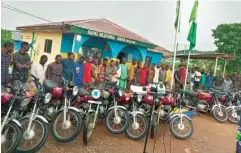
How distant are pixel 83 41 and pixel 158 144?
310 inches

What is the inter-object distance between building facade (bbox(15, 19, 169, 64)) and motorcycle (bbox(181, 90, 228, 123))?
5.43m

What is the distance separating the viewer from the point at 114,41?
45.1ft

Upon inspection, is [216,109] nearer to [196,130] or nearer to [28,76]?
[196,130]

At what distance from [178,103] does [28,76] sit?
368 cm

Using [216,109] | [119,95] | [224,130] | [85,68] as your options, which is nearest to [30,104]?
[119,95]

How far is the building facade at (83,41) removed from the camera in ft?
40.0

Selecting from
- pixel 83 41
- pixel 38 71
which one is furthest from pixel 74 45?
pixel 38 71

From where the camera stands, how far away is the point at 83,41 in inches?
486

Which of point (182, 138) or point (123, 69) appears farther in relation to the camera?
point (123, 69)

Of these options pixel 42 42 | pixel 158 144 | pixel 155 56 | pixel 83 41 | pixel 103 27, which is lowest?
pixel 158 144

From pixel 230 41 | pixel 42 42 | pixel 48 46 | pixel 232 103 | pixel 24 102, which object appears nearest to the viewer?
pixel 24 102

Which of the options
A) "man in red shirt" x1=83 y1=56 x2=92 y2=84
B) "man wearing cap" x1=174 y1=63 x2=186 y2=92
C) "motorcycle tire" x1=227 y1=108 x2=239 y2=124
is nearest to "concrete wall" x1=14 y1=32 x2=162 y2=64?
"man wearing cap" x1=174 y1=63 x2=186 y2=92

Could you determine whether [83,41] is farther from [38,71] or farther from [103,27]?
[38,71]

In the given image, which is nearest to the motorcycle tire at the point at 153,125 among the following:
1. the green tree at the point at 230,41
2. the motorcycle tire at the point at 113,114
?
the motorcycle tire at the point at 113,114
